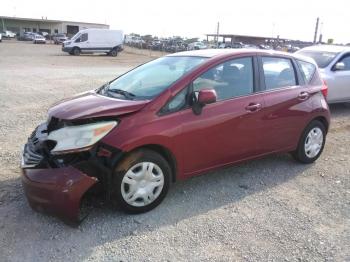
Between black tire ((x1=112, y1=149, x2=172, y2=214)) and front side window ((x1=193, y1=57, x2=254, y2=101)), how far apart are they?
35.4 inches

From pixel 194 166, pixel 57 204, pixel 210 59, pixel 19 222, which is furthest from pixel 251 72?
pixel 19 222

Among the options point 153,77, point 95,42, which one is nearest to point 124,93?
point 153,77

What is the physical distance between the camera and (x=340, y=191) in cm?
477

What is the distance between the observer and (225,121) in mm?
4359

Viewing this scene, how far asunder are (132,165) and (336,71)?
7.18 metres

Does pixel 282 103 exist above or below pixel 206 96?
below

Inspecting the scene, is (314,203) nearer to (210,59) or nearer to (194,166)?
(194,166)

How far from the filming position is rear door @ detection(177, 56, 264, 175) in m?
4.16

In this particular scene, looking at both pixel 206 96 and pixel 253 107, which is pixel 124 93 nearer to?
pixel 206 96

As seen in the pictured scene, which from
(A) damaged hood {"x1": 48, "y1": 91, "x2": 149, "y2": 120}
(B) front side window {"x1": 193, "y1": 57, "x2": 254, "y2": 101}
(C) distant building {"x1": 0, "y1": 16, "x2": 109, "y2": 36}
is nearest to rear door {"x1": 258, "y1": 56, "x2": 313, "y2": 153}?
(B) front side window {"x1": 193, "y1": 57, "x2": 254, "y2": 101}

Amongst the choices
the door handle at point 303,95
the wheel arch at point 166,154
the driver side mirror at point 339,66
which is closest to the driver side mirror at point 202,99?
the wheel arch at point 166,154

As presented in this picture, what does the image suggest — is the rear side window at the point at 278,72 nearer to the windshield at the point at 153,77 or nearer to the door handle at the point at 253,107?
the door handle at the point at 253,107

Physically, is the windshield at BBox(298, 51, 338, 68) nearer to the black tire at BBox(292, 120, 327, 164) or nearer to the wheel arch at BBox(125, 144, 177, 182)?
the black tire at BBox(292, 120, 327, 164)

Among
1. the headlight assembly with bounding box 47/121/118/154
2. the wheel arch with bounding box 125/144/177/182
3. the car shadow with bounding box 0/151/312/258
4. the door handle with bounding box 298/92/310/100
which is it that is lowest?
the car shadow with bounding box 0/151/312/258
